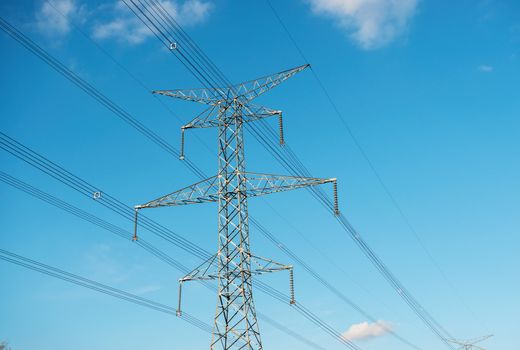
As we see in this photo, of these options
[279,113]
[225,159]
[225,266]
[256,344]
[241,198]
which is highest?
[279,113]

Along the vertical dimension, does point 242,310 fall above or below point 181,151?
below

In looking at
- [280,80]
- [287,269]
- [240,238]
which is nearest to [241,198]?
[240,238]

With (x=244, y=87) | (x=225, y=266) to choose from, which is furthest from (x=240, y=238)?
(x=244, y=87)

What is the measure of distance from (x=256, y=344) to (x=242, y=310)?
2165 millimetres

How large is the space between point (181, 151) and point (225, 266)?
30.7 feet

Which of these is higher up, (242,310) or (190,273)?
(190,273)

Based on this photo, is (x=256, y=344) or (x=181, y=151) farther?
(x=181, y=151)

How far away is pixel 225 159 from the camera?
40.1 meters

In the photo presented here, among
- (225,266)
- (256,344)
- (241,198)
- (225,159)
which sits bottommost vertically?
(256,344)

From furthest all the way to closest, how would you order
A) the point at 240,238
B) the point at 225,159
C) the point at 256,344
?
the point at 225,159
the point at 240,238
the point at 256,344

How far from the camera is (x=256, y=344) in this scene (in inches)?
1379

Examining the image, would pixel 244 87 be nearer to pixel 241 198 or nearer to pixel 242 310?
pixel 241 198

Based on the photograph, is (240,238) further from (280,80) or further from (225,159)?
(280,80)

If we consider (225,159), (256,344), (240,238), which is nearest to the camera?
(256,344)
